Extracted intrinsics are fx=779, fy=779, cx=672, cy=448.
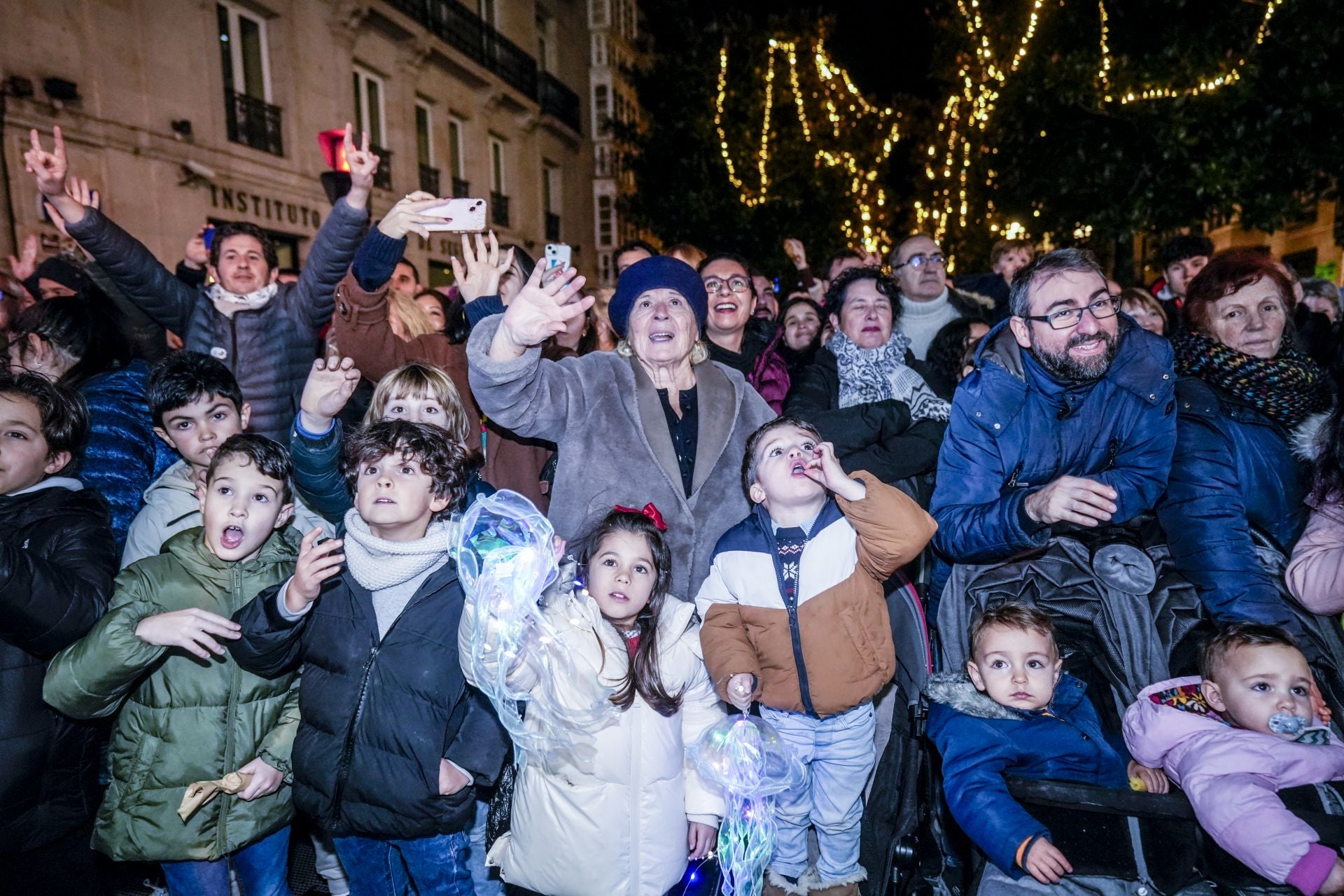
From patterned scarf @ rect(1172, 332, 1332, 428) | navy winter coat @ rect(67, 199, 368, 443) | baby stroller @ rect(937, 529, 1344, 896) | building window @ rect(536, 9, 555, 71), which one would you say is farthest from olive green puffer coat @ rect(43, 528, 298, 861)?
building window @ rect(536, 9, 555, 71)

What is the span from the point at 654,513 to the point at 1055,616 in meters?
1.44

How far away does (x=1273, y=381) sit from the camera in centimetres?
279

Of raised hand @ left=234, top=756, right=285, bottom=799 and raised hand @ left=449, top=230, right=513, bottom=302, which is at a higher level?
raised hand @ left=449, top=230, right=513, bottom=302

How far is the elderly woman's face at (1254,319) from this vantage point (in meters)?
2.88

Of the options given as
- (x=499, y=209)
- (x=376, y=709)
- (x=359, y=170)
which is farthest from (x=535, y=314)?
(x=499, y=209)

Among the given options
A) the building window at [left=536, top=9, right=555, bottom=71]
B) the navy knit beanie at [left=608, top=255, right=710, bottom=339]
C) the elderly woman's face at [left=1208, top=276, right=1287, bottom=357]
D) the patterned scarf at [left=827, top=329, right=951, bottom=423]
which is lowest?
the patterned scarf at [left=827, top=329, right=951, bottom=423]

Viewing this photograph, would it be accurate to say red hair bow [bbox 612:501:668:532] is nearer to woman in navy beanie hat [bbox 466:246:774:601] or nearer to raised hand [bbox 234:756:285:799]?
woman in navy beanie hat [bbox 466:246:774:601]

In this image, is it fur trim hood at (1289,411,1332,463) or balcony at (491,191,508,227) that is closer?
fur trim hood at (1289,411,1332,463)

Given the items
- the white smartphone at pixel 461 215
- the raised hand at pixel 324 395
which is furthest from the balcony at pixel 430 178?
the raised hand at pixel 324 395

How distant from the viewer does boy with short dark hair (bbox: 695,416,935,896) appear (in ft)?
8.34

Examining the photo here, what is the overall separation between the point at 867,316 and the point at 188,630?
3.03m

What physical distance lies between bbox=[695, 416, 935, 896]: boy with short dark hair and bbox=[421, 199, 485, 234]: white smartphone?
4.59 ft

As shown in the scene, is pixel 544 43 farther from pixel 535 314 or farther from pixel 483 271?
pixel 535 314

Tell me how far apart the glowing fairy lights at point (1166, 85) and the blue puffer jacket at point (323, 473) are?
29.1ft
